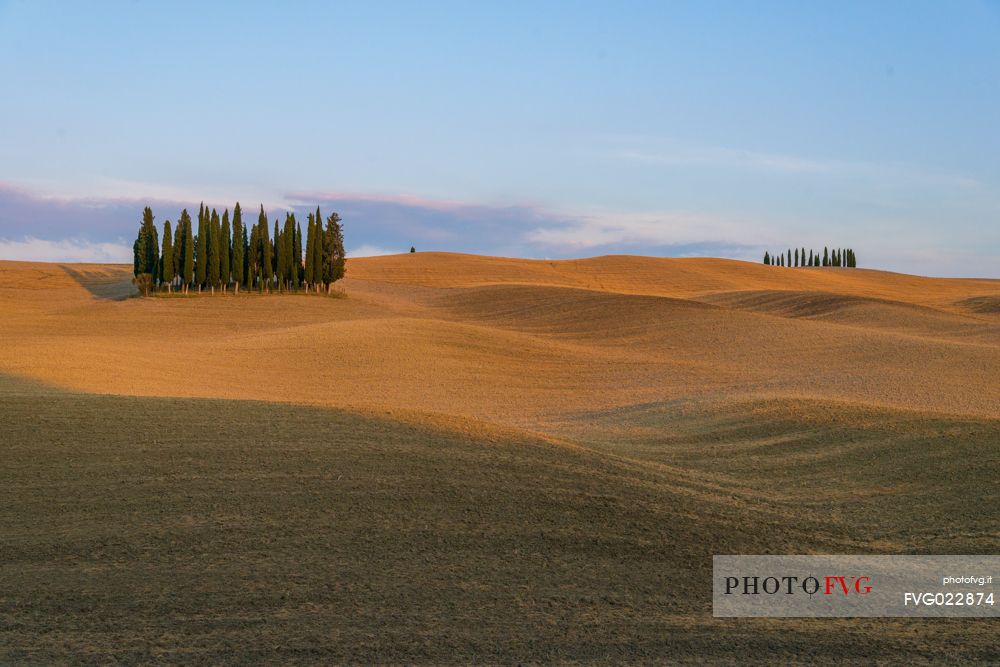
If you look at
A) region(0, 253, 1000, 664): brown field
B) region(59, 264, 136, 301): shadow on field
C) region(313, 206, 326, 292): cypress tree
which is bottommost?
region(0, 253, 1000, 664): brown field

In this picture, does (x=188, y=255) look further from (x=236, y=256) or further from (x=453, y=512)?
(x=453, y=512)

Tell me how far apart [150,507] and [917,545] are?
7.24 m

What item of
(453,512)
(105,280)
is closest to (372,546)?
(453,512)

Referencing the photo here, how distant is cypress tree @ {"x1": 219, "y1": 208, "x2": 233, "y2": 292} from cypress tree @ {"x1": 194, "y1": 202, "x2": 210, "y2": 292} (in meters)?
0.80

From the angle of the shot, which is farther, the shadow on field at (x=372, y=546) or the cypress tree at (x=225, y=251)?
the cypress tree at (x=225, y=251)

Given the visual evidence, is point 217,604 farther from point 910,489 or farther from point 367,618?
point 910,489

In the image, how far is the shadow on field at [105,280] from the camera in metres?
51.8

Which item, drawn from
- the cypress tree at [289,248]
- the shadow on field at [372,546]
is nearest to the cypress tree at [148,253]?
the cypress tree at [289,248]

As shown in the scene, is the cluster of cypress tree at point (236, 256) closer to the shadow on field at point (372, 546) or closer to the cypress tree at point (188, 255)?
the cypress tree at point (188, 255)

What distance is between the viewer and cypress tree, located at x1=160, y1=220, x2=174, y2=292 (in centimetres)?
4606

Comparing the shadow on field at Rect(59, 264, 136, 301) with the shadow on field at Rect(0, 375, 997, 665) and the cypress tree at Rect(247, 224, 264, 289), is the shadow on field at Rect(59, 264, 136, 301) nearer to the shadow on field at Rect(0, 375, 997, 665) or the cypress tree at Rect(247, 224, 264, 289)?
the cypress tree at Rect(247, 224, 264, 289)

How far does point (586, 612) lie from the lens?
6.30 meters

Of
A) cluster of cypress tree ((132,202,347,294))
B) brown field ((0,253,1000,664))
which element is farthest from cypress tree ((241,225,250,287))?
brown field ((0,253,1000,664))

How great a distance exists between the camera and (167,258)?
46844 mm
